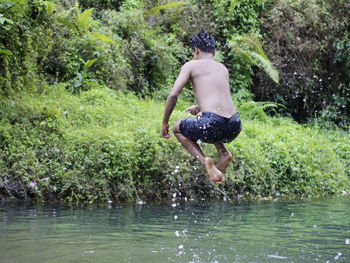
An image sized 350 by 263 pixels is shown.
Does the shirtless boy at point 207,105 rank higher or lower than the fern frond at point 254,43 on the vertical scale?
Answer: lower

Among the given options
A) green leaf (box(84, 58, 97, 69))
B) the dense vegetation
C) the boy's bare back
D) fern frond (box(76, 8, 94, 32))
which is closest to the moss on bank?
the dense vegetation

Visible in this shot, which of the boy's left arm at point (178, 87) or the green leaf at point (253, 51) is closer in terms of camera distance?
the boy's left arm at point (178, 87)

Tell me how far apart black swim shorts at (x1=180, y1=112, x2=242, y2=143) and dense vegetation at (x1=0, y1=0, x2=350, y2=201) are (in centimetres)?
320

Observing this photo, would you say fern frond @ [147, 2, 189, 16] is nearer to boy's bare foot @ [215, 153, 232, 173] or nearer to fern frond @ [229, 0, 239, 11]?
fern frond @ [229, 0, 239, 11]

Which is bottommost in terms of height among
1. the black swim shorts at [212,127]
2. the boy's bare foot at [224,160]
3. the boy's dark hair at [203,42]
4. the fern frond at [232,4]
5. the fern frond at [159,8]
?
the boy's bare foot at [224,160]

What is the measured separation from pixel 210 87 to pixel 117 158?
3.57m

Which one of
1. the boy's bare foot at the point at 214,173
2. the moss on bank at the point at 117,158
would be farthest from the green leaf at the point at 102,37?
the boy's bare foot at the point at 214,173

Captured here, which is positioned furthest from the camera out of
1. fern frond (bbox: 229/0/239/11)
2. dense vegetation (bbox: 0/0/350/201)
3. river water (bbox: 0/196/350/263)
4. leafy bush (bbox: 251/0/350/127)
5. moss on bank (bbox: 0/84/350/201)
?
leafy bush (bbox: 251/0/350/127)

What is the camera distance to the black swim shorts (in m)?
6.36

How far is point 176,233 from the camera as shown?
6746mm

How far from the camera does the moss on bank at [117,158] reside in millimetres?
9266

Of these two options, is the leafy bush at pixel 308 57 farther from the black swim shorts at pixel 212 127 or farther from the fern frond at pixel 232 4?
the black swim shorts at pixel 212 127

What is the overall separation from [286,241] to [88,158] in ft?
13.7

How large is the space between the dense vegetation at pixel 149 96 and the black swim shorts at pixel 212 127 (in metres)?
3.20
